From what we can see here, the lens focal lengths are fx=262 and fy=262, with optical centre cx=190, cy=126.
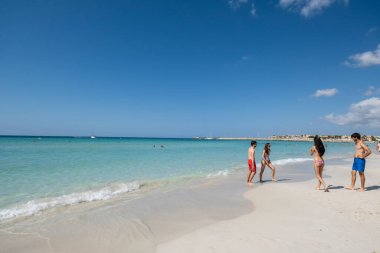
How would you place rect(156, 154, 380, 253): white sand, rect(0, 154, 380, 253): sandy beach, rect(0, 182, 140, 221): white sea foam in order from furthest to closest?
1. rect(0, 182, 140, 221): white sea foam
2. rect(0, 154, 380, 253): sandy beach
3. rect(156, 154, 380, 253): white sand

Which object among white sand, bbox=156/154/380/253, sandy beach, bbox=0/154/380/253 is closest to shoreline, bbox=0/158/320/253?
sandy beach, bbox=0/154/380/253

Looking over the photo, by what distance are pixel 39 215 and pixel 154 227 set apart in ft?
10.1

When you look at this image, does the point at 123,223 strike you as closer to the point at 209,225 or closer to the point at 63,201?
the point at 209,225

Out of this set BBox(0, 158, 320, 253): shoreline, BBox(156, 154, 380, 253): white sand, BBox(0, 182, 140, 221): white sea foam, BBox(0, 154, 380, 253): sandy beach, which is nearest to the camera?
BBox(156, 154, 380, 253): white sand

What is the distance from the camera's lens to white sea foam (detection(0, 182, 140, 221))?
6.38 meters

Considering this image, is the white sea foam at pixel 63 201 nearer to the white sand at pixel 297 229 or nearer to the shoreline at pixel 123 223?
the shoreline at pixel 123 223

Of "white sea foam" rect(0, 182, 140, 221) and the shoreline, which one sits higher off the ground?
the shoreline

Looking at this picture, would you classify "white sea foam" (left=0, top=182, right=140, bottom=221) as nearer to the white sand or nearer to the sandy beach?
the sandy beach

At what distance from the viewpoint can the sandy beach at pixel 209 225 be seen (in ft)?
13.9

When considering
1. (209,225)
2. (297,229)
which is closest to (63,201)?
(209,225)

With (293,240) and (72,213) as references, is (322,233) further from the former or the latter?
(72,213)

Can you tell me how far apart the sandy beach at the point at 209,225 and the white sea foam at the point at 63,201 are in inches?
21.6

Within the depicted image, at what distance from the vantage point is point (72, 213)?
6.43 m

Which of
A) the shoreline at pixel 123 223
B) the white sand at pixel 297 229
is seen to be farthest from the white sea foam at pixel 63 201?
the white sand at pixel 297 229
